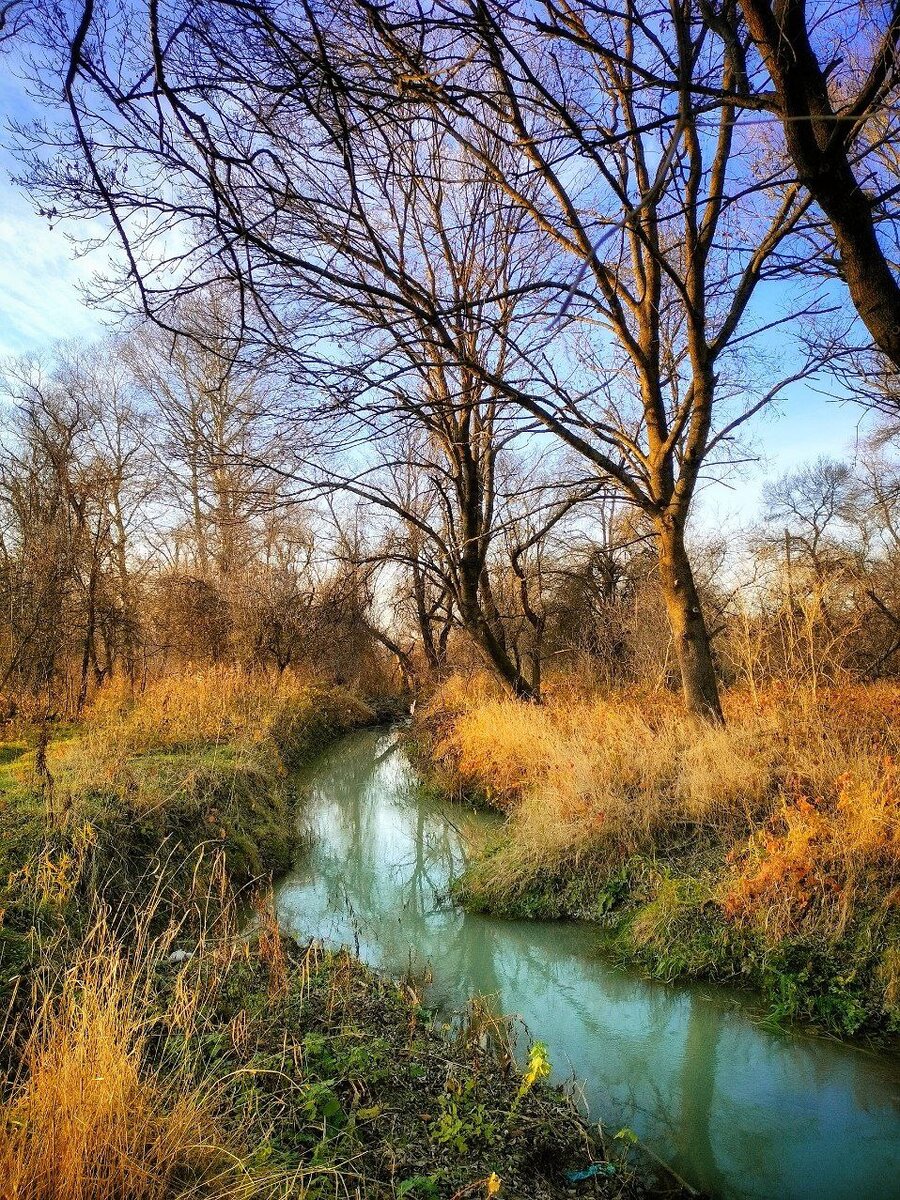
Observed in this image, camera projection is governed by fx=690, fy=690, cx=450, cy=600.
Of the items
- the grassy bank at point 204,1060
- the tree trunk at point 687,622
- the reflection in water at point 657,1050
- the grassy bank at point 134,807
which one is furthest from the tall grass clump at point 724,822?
the grassy bank at point 134,807

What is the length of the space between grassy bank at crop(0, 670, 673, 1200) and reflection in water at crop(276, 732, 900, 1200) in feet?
1.57

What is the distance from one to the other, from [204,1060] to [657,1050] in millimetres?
2755

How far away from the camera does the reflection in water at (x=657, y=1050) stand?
3.39 metres

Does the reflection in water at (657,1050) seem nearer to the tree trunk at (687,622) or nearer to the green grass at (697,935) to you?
the green grass at (697,935)

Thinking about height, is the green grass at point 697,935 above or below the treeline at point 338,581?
below

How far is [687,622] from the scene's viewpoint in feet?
24.8

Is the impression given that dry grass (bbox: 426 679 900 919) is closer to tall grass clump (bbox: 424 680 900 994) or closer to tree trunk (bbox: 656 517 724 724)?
tall grass clump (bbox: 424 680 900 994)

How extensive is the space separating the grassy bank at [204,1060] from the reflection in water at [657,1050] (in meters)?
0.48

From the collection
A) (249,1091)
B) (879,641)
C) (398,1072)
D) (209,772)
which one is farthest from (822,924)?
(879,641)

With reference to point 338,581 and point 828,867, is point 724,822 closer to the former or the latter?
point 828,867

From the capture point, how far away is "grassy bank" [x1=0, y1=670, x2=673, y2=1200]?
A: 7.87ft

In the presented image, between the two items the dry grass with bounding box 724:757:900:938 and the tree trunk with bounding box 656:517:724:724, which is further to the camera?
the tree trunk with bounding box 656:517:724:724

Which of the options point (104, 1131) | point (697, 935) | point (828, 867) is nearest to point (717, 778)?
point (828, 867)

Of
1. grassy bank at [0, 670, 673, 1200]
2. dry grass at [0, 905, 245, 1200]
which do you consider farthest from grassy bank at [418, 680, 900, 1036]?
dry grass at [0, 905, 245, 1200]
